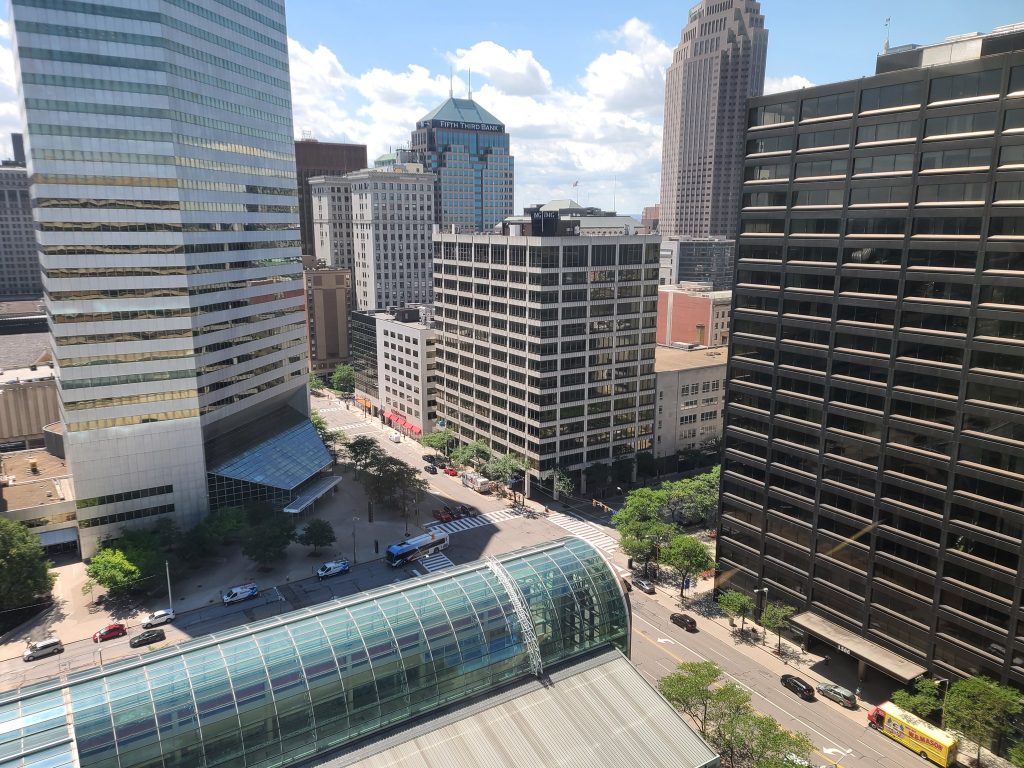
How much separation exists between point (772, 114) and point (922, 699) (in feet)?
181

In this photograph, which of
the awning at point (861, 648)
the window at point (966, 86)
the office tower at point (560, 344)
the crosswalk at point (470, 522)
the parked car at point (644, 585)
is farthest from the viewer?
the office tower at point (560, 344)

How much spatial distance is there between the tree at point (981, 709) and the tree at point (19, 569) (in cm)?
9143

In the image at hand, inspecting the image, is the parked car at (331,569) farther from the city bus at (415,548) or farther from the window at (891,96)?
A: the window at (891,96)

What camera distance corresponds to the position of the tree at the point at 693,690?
2031 inches

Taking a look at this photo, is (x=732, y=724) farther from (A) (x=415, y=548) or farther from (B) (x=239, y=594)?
(B) (x=239, y=594)

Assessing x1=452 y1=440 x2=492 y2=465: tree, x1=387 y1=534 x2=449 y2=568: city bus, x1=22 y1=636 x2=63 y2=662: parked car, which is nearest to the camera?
x1=22 y1=636 x2=63 y2=662: parked car

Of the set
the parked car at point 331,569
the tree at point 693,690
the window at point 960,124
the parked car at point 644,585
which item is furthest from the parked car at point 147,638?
the window at point 960,124

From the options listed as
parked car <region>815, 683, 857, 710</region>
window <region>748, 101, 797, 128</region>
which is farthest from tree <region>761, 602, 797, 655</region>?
window <region>748, 101, 797, 128</region>

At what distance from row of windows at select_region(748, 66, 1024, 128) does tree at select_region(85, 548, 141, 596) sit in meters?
85.6

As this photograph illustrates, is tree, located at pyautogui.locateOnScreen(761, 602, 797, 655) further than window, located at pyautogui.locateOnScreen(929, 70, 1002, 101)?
Yes

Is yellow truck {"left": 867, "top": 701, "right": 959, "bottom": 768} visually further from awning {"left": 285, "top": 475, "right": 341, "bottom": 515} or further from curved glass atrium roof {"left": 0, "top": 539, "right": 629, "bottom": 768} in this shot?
awning {"left": 285, "top": 475, "right": 341, "bottom": 515}

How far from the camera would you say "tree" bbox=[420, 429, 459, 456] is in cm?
12875

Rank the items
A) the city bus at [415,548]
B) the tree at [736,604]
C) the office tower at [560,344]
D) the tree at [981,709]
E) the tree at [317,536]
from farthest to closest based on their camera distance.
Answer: the office tower at [560,344]
the city bus at [415,548]
the tree at [317,536]
the tree at [736,604]
the tree at [981,709]

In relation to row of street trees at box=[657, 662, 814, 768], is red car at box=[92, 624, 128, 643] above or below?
below
